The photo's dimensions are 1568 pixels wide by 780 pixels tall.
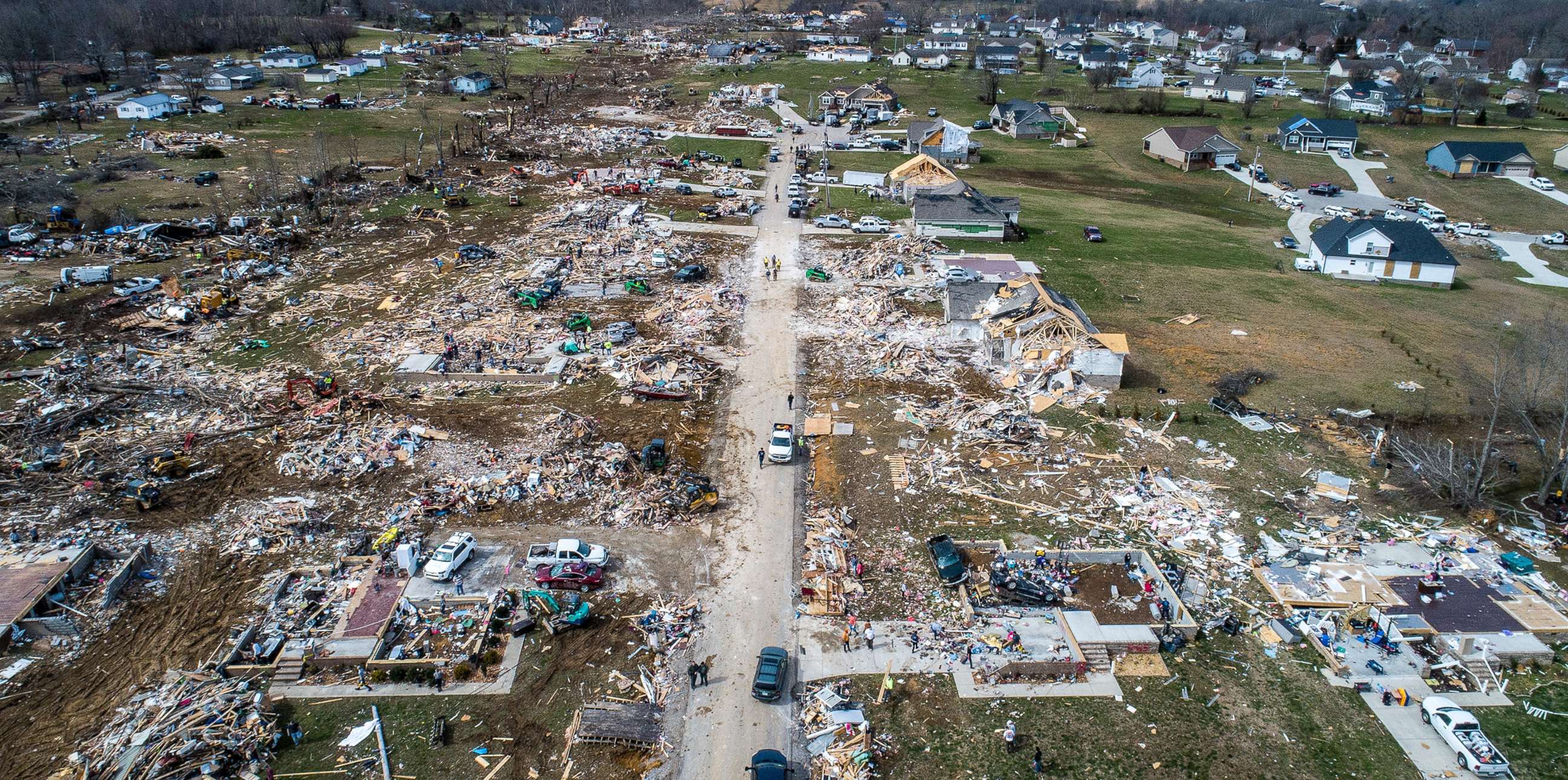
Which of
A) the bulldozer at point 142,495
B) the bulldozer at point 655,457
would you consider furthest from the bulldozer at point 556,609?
the bulldozer at point 142,495

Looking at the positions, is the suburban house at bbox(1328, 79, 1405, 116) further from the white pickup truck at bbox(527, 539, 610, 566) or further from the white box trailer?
the white pickup truck at bbox(527, 539, 610, 566)

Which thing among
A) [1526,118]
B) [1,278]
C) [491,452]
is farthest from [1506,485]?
[1526,118]

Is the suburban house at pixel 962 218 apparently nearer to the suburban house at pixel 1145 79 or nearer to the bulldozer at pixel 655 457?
the bulldozer at pixel 655 457

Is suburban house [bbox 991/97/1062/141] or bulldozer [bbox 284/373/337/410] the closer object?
bulldozer [bbox 284/373/337/410]

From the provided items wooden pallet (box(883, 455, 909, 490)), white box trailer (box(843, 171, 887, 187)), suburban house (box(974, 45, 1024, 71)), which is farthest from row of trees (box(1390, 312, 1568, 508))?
suburban house (box(974, 45, 1024, 71))

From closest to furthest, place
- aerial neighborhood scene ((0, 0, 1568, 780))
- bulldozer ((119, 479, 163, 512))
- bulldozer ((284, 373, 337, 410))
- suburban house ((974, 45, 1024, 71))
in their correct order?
aerial neighborhood scene ((0, 0, 1568, 780)) → bulldozer ((119, 479, 163, 512)) → bulldozer ((284, 373, 337, 410)) → suburban house ((974, 45, 1024, 71))
